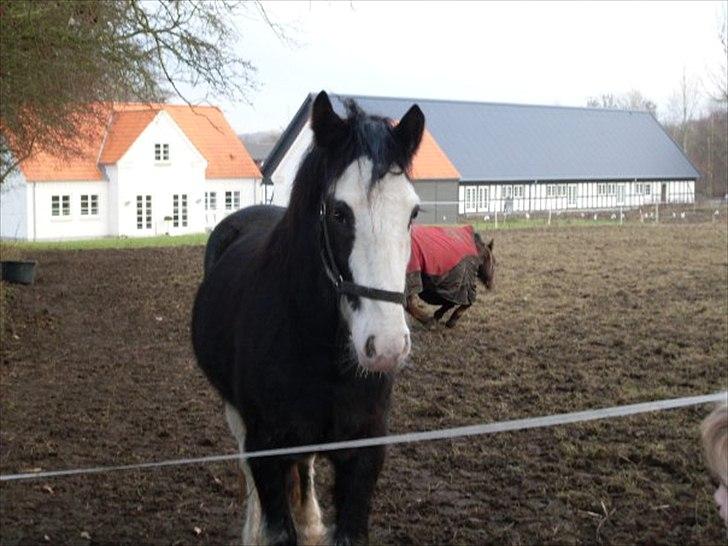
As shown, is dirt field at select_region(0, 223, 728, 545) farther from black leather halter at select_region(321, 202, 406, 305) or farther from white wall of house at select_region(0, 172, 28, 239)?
white wall of house at select_region(0, 172, 28, 239)

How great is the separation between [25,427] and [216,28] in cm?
640

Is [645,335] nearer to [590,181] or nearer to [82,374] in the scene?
[82,374]

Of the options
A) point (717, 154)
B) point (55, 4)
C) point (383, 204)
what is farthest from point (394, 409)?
point (717, 154)

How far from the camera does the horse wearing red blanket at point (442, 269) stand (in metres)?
11.4

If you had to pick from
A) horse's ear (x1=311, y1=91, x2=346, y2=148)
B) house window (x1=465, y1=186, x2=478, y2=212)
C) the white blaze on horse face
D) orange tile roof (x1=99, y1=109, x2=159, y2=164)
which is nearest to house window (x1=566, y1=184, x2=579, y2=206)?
house window (x1=465, y1=186, x2=478, y2=212)

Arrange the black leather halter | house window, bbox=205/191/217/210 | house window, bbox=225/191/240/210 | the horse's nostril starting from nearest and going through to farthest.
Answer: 1. the horse's nostril
2. the black leather halter
3. house window, bbox=205/191/217/210
4. house window, bbox=225/191/240/210

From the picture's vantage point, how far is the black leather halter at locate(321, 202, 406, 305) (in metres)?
3.15

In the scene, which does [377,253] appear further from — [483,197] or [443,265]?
[483,197]

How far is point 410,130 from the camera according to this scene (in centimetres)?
354

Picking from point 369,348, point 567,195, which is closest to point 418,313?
point 369,348

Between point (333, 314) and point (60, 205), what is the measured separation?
4415 centimetres

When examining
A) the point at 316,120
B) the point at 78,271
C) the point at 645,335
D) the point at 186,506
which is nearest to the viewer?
the point at 316,120

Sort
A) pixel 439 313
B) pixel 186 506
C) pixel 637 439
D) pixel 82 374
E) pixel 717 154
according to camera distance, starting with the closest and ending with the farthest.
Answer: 1. pixel 186 506
2. pixel 637 439
3. pixel 82 374
4. pixel 439 313
5. pixel 717 154

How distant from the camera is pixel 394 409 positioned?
7465 mm
